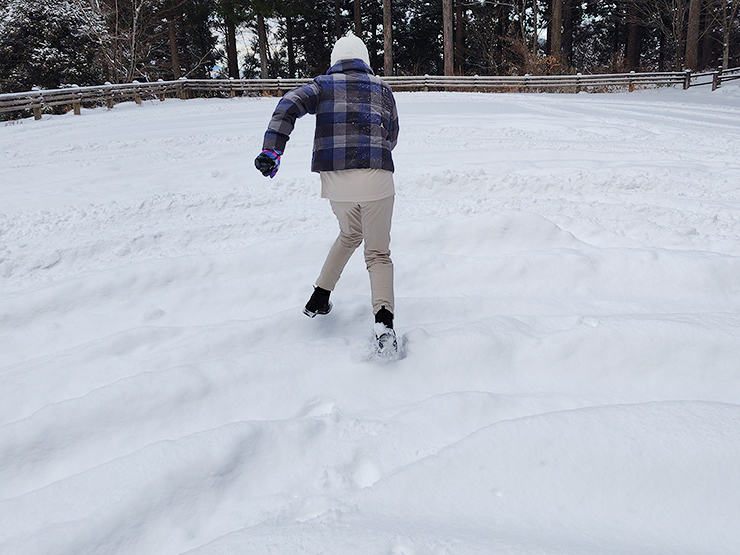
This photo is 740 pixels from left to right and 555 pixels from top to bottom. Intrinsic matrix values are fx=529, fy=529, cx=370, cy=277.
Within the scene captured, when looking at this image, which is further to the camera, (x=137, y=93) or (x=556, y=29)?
(x=556, y=29)

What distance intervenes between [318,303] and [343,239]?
1.62 ft

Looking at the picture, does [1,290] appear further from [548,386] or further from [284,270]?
[548,386]

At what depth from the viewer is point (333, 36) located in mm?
33375

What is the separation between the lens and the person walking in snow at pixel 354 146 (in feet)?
9.77

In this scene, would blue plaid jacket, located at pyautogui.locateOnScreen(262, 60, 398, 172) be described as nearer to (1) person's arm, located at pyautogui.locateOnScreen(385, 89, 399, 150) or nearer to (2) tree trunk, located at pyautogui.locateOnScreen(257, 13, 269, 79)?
(1) person's arm, located at pyautogui.locateOnScreen(385, 89, 399, 150)

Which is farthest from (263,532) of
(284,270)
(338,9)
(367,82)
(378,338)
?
(338,9)

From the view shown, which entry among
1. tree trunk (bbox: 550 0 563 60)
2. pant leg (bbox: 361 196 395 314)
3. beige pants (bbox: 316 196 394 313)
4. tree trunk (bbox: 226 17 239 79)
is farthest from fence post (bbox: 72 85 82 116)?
tree trunk (bbox: 550 0 563 60)

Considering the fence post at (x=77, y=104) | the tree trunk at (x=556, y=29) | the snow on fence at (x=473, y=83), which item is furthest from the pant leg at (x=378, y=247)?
the tree trunk at (x=556, y=29)

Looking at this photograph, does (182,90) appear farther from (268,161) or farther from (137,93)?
(268,161)

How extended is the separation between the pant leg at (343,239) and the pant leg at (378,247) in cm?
6

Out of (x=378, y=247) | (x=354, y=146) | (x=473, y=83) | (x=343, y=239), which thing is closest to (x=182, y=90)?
(x=473, y=83)

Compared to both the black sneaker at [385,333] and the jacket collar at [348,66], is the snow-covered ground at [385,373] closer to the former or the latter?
the black sneaker at [385,333]

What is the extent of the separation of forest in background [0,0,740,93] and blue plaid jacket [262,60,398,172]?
69.2ft

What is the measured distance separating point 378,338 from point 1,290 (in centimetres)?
320
